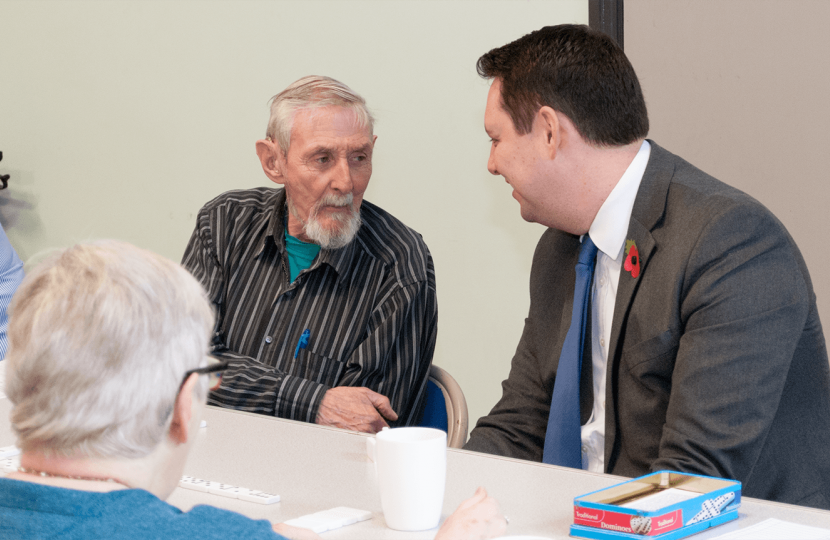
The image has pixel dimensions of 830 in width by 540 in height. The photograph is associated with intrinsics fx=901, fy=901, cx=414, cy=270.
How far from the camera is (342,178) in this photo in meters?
2.19

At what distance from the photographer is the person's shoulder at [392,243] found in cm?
212

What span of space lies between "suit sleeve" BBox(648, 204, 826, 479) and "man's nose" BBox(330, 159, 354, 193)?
974 mm

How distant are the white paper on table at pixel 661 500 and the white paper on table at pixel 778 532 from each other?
6cm

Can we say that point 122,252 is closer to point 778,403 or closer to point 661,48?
point 778,403

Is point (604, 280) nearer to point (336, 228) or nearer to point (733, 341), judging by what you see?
point (733, 341)

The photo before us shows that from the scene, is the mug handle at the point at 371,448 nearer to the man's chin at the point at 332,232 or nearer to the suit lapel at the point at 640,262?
the suit lapel at the point at 640,262

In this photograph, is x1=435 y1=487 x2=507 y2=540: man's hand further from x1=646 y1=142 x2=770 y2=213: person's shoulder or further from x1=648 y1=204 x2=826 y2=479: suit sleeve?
x1=646 y1=142 x2=770 y2=213: person's shoulder

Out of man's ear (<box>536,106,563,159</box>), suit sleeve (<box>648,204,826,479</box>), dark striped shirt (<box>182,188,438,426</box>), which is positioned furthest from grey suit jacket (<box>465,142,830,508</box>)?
dark striped shirt (<box>182,188,438,426</box>)

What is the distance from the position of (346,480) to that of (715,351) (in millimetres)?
593

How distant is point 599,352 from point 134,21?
2.55 m

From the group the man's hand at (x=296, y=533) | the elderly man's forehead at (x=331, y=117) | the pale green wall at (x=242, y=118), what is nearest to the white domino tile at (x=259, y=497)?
the man's hand at (x=296, y=533)

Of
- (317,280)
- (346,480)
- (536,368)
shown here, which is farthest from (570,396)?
(317,280)

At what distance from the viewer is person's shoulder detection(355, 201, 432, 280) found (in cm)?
212

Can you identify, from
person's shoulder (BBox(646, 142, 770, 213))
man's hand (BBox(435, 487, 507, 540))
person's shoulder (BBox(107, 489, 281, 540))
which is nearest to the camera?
person's shoulder (BBox(107, 489, 281, 540))
